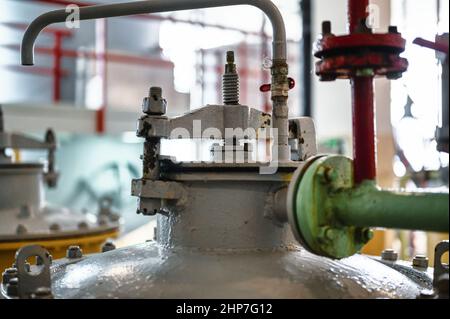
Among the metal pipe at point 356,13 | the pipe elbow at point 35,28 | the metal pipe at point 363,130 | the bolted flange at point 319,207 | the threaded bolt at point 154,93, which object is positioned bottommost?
the bolted flange at point 319,207

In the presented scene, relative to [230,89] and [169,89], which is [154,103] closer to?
[230,89]

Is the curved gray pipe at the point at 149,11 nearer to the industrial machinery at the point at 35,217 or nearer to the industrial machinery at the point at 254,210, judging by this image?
the industrial machinery at the point at 254,210

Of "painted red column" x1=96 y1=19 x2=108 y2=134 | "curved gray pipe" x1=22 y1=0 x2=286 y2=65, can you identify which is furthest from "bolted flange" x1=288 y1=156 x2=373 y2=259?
"painted red column" x1=96 y1=19 x2=108 y2=134

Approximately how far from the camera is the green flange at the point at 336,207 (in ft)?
2.72

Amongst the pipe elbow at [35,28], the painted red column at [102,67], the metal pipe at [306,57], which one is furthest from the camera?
the painted red column at [102,67]

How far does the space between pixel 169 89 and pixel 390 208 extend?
17.4 ft

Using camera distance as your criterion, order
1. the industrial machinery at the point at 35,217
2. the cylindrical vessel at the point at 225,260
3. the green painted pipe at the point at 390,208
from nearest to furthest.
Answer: the green painted pipe at the point at 390,208
the cylindrical vessel at the point at 225,260
the industrial machinery at the point at 35,217

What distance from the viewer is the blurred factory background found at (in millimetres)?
3678

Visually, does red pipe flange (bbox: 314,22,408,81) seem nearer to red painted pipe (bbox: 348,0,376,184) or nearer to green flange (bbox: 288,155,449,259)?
red painted pipe (bbox: 348,0,376,184)

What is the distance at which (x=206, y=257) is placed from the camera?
1028 millimetres

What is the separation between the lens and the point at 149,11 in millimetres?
1100

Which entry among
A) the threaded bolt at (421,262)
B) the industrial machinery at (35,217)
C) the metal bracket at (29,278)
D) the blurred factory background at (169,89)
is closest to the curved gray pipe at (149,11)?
the metal bracket at (29,278)

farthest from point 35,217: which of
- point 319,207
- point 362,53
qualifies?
point 362,53

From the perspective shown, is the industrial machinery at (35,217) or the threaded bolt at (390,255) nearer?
the threaded bolt at (390,255)
